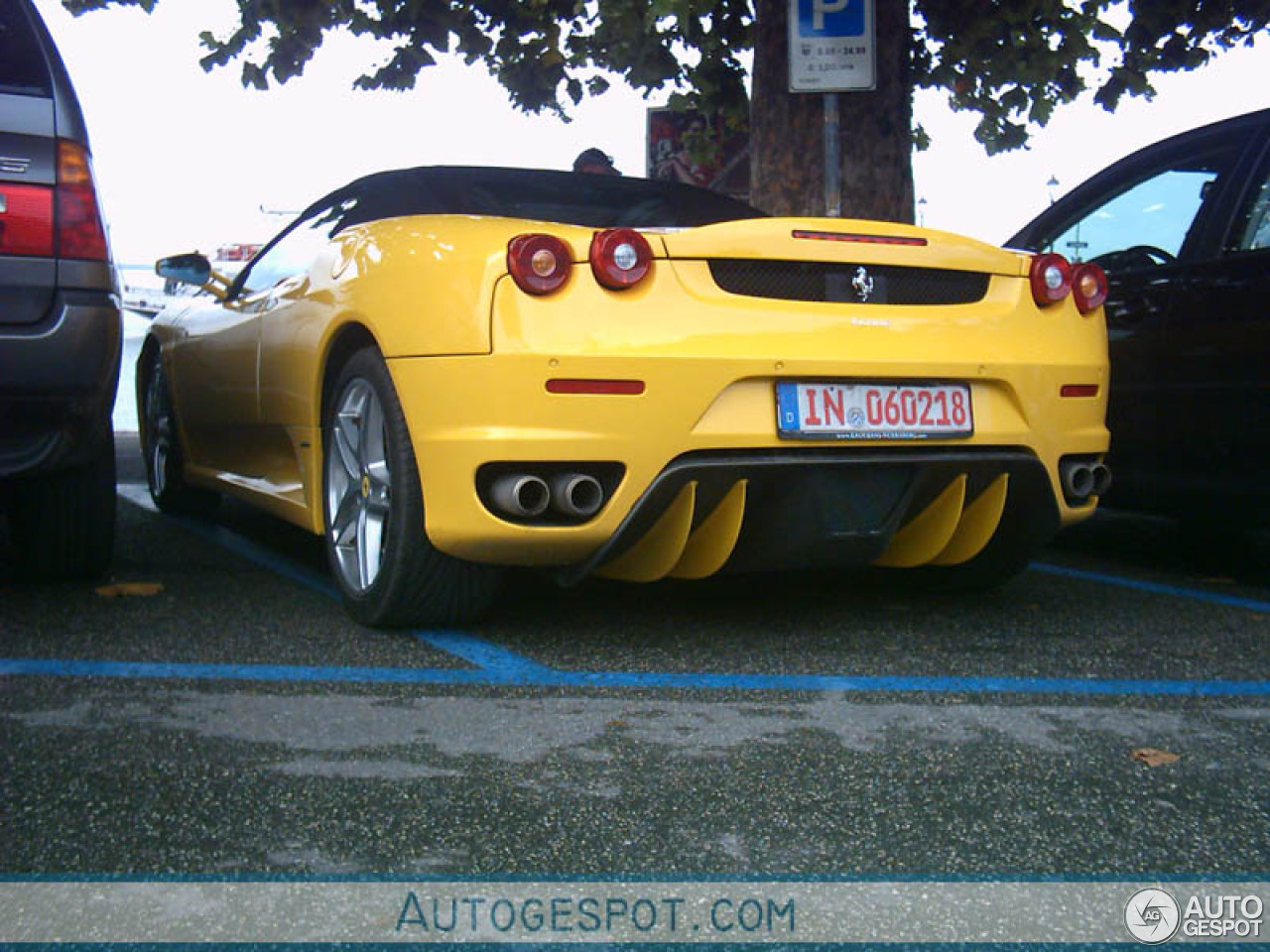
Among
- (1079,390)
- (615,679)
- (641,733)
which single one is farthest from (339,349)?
(1079,390)

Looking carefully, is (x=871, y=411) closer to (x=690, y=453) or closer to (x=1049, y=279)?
(x=690, y=453)

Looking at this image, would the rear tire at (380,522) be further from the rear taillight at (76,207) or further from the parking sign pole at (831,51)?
the parking sign pole at (831,51)

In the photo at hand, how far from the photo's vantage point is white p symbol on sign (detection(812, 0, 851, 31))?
266 inches

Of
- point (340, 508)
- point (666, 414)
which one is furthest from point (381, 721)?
point (340, 508)

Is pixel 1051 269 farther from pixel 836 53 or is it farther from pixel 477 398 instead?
pixel 836 53

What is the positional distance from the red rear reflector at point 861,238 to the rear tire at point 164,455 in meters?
3.27

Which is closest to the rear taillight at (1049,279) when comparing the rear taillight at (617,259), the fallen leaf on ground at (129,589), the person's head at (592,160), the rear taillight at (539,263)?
the rear taillight at (617,259)

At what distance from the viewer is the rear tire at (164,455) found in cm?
636

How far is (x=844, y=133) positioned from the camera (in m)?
8.05

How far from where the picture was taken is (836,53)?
685 cm

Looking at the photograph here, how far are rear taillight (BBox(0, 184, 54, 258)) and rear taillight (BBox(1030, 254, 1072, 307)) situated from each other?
2.60 meters

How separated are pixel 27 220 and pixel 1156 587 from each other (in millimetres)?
3592

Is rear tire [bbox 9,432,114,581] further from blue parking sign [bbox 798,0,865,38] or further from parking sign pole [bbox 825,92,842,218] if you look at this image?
blue parking sign [bbox 798,0,865,38]

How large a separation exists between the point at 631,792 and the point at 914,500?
166 cm
